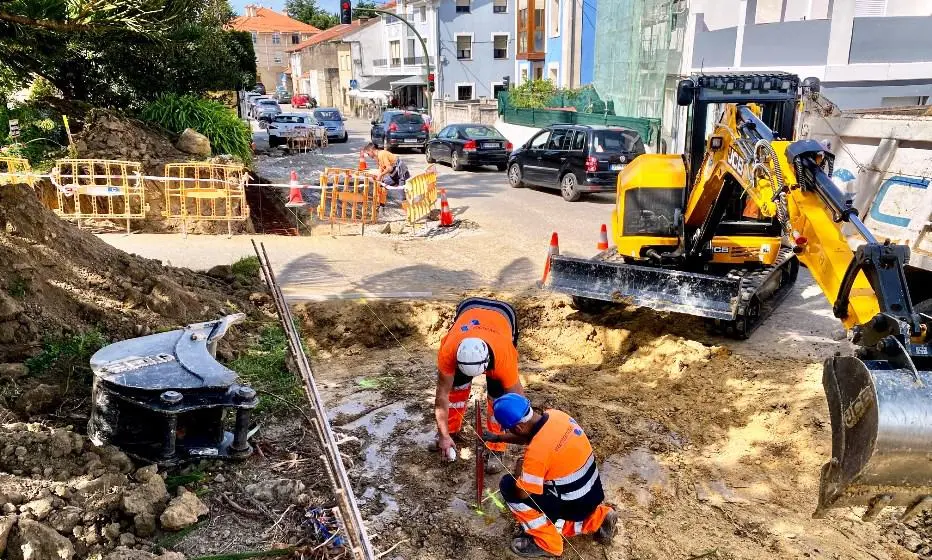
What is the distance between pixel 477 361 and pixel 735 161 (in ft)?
9.27

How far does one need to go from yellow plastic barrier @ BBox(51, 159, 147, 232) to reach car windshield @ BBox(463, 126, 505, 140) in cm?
1104

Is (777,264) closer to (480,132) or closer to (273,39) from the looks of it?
(480,132)

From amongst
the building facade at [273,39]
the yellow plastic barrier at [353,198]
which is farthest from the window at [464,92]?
the building facade at [273,39]

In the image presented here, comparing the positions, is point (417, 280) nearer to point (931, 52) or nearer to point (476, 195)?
point (476, 195)

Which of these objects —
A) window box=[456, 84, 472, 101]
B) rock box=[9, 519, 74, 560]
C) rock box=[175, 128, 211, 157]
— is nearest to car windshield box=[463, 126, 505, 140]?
rock box=[175, 128, 211, 157]

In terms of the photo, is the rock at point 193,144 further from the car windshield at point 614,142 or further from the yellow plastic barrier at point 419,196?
the car windshield at point 614,142

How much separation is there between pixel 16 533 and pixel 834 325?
7.94 meters

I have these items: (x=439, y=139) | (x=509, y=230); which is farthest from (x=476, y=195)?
(x=439, y=139)

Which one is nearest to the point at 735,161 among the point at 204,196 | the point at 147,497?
the point at 147,497

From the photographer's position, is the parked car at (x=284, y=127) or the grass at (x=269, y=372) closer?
the grass at (x=269, y=372)

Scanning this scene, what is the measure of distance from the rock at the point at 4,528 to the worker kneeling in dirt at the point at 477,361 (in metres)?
2.78

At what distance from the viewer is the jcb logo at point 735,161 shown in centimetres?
577

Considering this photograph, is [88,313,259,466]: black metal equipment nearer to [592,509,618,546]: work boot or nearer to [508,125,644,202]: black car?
[592,509,618,546]: work boot

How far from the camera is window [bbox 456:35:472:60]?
153ft
